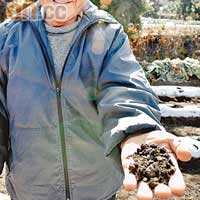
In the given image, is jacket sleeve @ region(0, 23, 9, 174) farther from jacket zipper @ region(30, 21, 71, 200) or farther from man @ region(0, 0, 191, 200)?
jacket zipper @ region(30, 21, 71, 200)

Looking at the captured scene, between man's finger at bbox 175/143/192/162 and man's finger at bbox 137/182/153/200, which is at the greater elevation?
man's finger at bbox 175/143/192/162

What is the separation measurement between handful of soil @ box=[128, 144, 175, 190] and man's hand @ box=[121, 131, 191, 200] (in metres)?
0.02

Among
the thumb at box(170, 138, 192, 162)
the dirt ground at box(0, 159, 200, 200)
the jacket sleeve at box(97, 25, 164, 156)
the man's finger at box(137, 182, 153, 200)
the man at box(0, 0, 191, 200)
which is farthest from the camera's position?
the dirt ground at box(0, 159, 200, 200)

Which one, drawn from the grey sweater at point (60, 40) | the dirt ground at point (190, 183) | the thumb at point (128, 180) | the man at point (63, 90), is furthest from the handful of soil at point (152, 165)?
the dirt ground at point (190, 183)

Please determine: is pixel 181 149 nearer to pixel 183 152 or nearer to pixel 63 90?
pixel 183 152

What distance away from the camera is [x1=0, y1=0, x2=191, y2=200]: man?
5.69 ft

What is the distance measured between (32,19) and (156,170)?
81cm

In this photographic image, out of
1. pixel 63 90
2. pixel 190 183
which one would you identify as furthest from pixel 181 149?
pixel 190 183

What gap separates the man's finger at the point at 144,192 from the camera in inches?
49.3

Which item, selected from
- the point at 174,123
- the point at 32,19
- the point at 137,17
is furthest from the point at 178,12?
the point at 32,19

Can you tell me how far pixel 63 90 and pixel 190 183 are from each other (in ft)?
8.27

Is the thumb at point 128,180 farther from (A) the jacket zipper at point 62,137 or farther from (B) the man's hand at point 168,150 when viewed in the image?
(A) the jacket zipper at point 62,137

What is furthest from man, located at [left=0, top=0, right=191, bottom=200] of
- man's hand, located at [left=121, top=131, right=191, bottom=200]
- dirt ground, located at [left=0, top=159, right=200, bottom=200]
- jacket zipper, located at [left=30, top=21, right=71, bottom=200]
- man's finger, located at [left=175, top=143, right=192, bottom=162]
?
dirt ground, located at [left=0, top=159, right=200, bottom=200]

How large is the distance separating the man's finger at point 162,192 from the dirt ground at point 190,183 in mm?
2377
